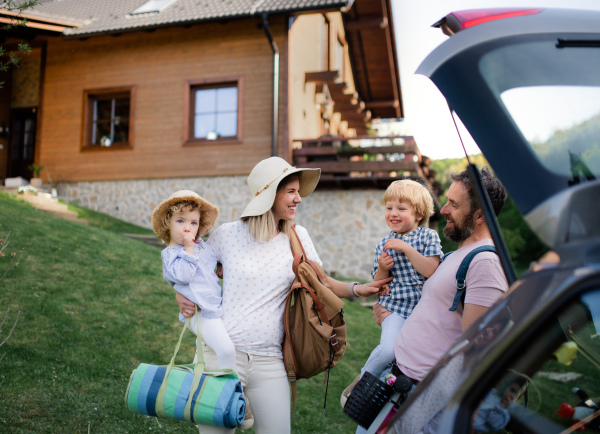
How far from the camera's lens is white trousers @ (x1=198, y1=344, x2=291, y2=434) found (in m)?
2.72

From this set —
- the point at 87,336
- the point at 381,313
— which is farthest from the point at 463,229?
the point at 87,336

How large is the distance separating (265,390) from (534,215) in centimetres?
190

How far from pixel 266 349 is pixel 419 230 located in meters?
1.08

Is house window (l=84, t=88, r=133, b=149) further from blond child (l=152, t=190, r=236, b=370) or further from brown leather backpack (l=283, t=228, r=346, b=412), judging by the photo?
brown leather backpack (l=283, t=228, r=346, b=412)

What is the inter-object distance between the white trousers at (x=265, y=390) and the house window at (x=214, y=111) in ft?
34.3

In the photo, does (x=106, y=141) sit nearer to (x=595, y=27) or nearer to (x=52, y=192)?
(x=52, y=192)

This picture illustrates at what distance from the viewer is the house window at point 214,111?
1300cm

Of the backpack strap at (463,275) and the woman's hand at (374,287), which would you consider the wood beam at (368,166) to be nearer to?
the woman's hand at (374,287)

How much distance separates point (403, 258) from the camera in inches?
112

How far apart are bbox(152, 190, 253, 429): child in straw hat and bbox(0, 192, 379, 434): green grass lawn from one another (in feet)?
6.77

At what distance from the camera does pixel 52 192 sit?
13367 mm

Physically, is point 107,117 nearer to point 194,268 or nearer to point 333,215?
point 333,215

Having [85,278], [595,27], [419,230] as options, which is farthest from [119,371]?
[595,27]

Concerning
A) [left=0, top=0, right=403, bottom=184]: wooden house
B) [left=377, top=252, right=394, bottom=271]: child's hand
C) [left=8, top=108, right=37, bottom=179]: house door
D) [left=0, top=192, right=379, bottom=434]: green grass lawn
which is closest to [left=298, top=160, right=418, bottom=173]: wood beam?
[left=0, top=0, right=403, bottom=184]: wooden house
